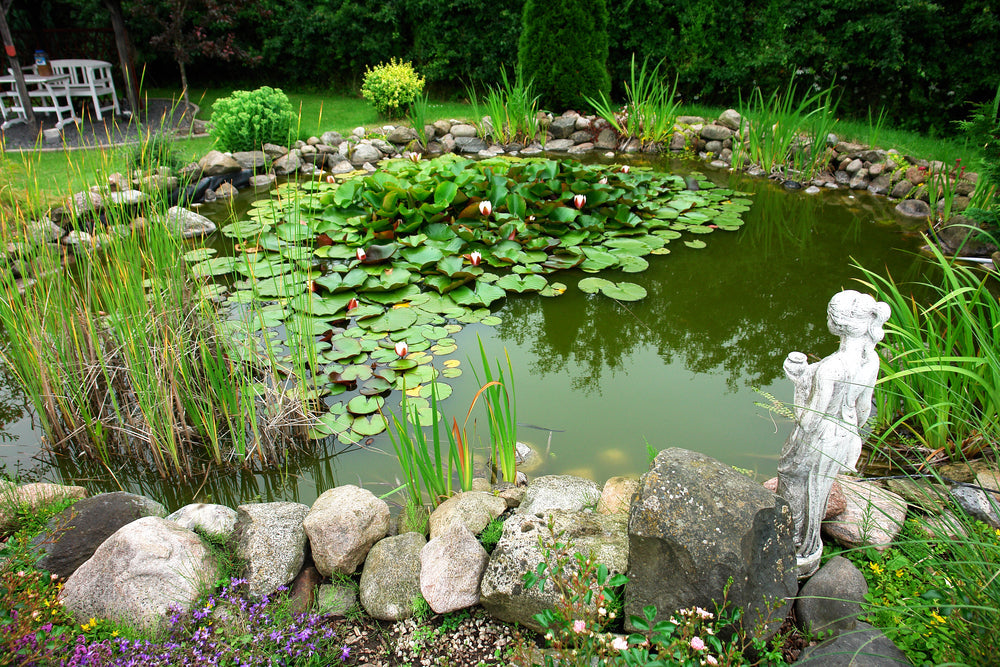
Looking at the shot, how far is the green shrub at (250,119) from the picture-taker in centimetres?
652

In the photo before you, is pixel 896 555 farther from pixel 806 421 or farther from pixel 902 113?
pixel 902 113

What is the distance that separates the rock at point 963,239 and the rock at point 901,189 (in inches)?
35.9

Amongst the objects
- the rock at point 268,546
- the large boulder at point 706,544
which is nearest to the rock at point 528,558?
the large boulder at point 706,544

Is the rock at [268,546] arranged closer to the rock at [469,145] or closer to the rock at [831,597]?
the rock at [831,597]

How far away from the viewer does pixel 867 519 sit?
1955 millimetres

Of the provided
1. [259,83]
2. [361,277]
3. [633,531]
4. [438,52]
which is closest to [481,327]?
[361,277]

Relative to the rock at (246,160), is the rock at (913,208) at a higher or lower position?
lower

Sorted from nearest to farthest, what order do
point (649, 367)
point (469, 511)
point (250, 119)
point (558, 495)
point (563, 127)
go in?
1. point (469, 511)
2. point (558, 495)
3. point (649, 367)
4. point (250, 119)
5. point (563, 127)

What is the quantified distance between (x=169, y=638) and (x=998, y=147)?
17.0 ft

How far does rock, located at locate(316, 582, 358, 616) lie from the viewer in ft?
6.31

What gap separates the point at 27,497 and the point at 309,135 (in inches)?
248

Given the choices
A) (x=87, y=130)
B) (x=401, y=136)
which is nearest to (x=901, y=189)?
(x=401, y=136)

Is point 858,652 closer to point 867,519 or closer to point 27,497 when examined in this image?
point 867,519

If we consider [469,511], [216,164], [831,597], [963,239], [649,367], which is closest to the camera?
[831,597]
